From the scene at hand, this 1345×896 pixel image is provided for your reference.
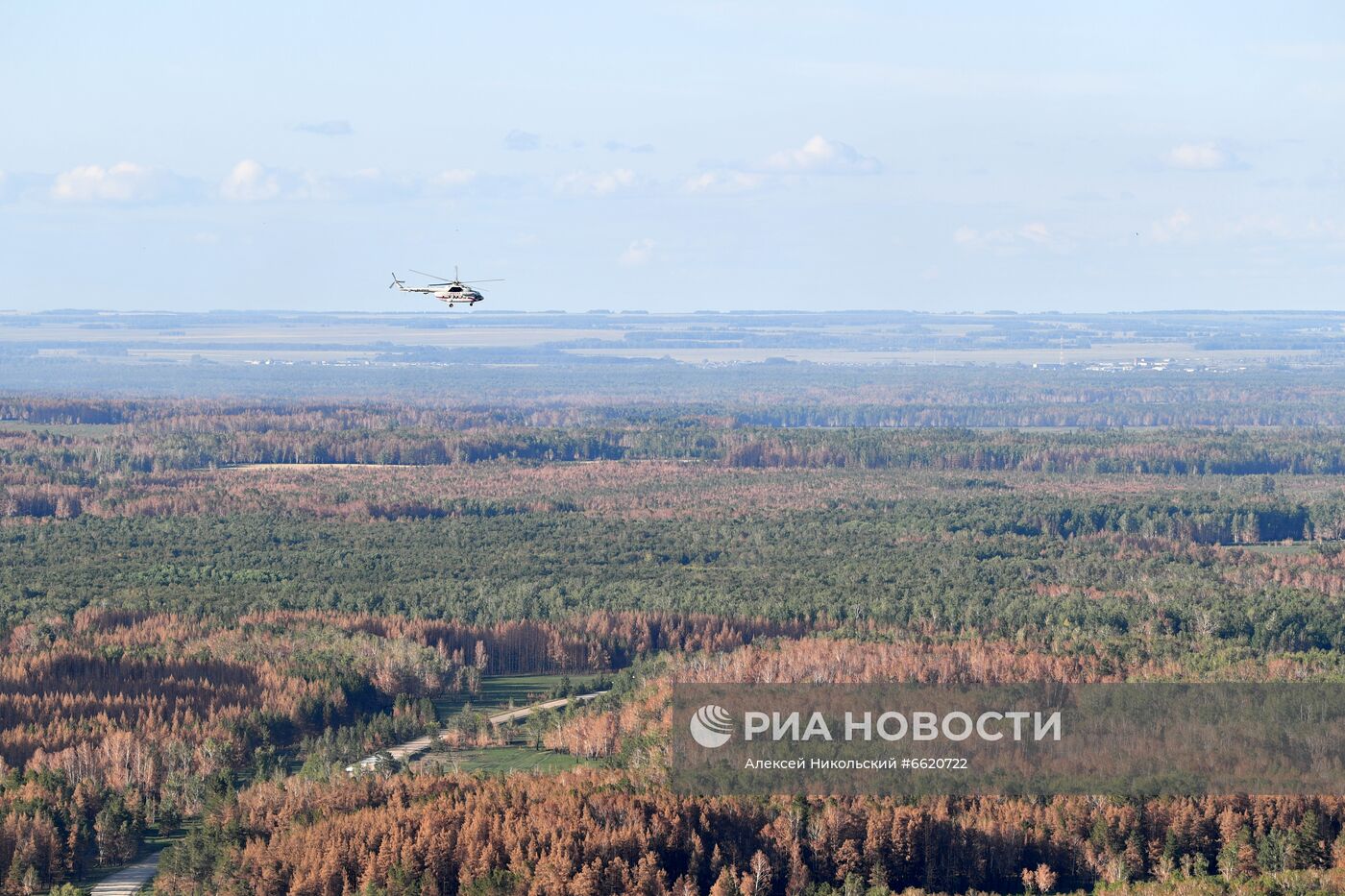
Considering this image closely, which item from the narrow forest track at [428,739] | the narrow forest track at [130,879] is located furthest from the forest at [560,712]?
the narrow forest track at [428,739]

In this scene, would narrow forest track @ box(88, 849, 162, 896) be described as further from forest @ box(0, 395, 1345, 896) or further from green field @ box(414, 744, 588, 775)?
green field @ box(414, 744, 588, 775)

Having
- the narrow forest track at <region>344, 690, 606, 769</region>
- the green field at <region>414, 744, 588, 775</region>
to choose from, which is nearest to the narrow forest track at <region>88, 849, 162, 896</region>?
the narrow forest track at <region>344, 690, 606, 769</region>

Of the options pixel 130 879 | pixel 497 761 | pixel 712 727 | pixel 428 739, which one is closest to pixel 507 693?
pixel 428 739

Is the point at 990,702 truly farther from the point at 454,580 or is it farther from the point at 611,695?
the point at 454,580

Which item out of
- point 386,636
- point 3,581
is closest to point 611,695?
point 386,636

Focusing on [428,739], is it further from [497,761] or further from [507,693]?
[507,693]
